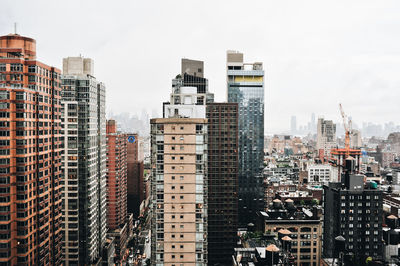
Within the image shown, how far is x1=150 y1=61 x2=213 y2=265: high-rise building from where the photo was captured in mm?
75438

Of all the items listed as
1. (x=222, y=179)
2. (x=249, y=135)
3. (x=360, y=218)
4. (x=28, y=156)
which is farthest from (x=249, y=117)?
(x=28, y=156)

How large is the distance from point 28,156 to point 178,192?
29967 millimetres

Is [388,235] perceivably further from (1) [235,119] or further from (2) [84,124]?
(2) [84,124]

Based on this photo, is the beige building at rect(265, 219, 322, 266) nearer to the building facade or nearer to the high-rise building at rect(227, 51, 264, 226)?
the building facade

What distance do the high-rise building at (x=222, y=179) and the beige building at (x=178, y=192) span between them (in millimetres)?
49915

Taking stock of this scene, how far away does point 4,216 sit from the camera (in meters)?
65.9

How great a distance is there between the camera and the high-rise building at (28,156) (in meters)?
66.8

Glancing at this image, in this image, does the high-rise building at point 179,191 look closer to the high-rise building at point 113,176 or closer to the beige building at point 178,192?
the beige building at point 178,192

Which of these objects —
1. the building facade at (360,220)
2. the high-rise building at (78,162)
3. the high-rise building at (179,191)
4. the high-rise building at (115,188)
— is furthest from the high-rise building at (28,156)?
the building facade at (360,220)

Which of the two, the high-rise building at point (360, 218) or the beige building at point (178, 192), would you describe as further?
the high-rise building at point (360, 218)

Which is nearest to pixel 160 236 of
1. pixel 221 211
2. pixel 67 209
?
pixel 67 209

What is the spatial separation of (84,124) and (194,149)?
48828mm

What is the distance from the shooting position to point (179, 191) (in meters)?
75.6

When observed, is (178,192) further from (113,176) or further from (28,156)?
(113,176)
